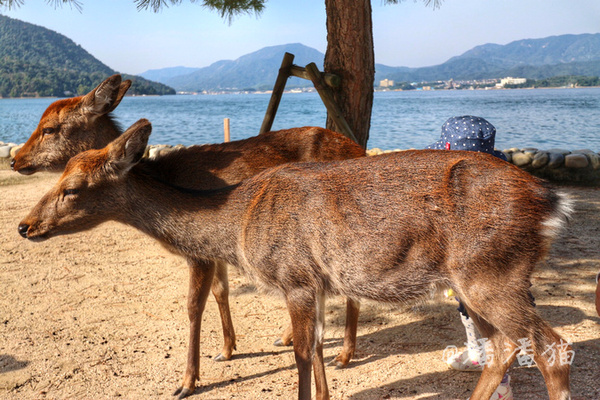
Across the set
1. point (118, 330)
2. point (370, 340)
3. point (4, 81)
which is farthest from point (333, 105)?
point (4, 81)

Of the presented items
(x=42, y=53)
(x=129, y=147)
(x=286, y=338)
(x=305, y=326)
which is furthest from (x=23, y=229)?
(x=42, y=53)

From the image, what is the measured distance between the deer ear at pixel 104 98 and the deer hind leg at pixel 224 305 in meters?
1.79

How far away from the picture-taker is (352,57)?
658 centimetres

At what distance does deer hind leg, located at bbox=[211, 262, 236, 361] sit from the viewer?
4016 millimetres

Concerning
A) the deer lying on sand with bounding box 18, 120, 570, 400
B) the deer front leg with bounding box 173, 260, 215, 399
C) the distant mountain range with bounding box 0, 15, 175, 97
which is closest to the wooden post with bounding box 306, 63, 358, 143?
the deer front leg with bounding box 173, 260, 215, 399

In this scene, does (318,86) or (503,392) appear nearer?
(503,392)

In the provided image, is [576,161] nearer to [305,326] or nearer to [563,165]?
[563,165]

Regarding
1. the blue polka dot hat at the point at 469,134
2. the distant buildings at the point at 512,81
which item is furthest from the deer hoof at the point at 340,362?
the distant buildings at the point at 512,81

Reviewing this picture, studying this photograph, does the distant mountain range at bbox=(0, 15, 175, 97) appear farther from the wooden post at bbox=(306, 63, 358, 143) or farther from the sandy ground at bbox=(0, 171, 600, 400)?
the sandy ground at bbox=(0, 171, 600, 400)

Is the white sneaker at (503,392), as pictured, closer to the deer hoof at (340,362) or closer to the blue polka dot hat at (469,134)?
the deer hoof at (340,362)

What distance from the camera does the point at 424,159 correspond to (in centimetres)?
277

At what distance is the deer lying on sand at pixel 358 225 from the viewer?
8.30 ft

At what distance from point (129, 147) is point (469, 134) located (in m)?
2.33

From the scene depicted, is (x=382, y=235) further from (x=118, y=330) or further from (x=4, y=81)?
(x=4, y=81)
